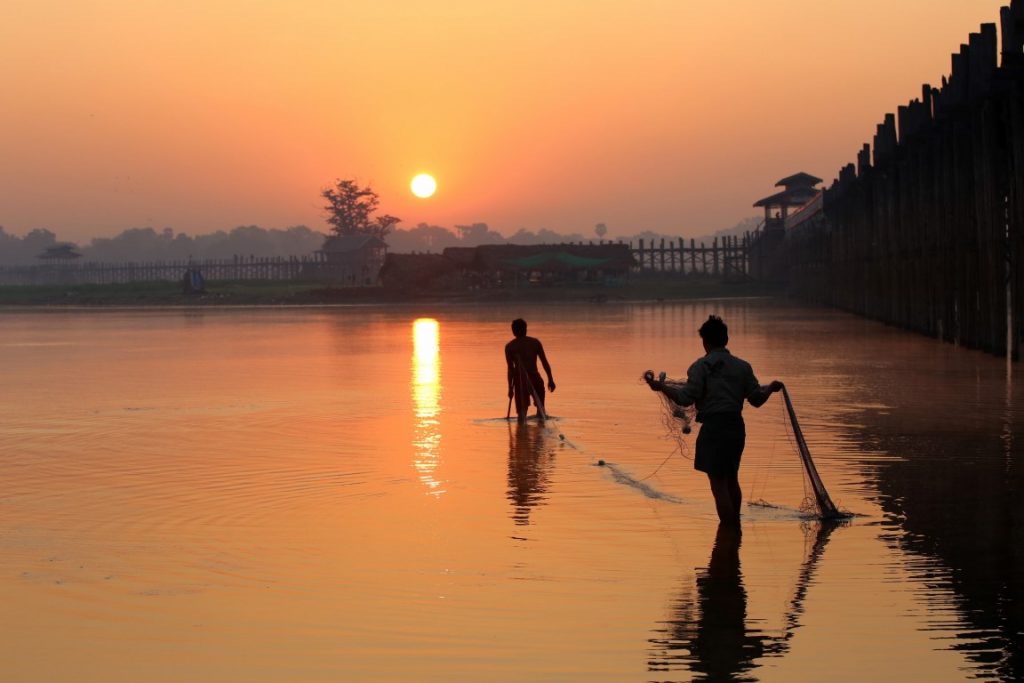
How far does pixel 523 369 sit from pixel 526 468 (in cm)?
356

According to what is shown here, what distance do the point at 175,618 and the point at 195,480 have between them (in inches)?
217

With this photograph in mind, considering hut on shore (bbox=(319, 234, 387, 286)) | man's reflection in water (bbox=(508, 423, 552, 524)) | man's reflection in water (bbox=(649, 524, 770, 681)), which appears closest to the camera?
man's reflection in water (bbox=(649, 524, 770, 681))

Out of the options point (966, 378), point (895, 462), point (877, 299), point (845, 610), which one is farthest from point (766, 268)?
point (845, 610)

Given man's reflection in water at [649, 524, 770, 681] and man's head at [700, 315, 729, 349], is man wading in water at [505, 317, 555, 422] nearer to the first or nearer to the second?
man's head at [700, 315, 729, 349]

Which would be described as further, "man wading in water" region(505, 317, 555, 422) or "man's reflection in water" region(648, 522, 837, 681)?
"man wading in water" region(505, 317, 555, 422)

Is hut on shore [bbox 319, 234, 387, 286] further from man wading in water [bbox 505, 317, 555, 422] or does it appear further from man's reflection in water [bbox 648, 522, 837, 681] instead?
man's reflection in water [bbox 648, 522, 837, 681]

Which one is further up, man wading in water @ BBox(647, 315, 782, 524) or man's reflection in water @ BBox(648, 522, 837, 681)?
man wading in water @ BBox(647, 315, 782, 524)

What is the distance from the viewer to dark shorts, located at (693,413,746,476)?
9820 millimetres

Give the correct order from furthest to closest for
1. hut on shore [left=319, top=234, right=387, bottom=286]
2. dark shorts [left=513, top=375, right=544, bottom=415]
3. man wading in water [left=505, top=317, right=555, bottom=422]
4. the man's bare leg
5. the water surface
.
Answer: hut on shore [left=319, top=234, right=387, bottom=286]
dark shorts [left=513, top=375, right=544, bottom=415]
man wading in water [left=505, top=317, right=555, bottom=422]
the man's bare leg
the water surface

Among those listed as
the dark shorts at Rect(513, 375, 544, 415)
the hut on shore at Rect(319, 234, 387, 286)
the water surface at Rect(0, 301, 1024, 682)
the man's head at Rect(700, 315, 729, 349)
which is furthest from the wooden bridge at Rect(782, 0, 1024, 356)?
the hut on shore at Rect(319, 234, 387, 286)

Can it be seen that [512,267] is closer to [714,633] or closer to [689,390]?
[689,390]

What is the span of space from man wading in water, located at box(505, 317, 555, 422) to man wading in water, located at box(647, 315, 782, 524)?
6.65 metres

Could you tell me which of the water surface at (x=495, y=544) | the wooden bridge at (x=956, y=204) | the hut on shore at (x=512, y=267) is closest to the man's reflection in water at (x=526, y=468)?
the water surface at (x=495, y=544)

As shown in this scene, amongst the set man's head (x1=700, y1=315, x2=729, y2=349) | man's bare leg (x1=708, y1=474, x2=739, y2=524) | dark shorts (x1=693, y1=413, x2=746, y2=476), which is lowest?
man's bare leg (x1=708, y1=474, x2=739, y2=524)
